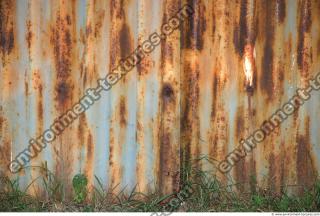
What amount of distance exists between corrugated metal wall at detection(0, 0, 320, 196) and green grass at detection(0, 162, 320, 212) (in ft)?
0.28

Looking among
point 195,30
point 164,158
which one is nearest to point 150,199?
point 164,158

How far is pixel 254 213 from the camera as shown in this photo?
4.23 m

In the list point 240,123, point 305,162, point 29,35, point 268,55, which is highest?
point 29,35

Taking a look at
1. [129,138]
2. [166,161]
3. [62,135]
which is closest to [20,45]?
[62,135]

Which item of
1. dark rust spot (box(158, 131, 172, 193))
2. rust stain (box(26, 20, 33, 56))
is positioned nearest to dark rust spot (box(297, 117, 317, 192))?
dark rust spot (box(158, 131, 172, 193))

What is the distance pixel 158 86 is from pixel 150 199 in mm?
901

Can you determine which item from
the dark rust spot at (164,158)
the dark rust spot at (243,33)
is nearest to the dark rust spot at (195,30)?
the dark rust spot at (243,33)

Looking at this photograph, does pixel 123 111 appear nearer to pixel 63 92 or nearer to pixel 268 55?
pixel 63 92

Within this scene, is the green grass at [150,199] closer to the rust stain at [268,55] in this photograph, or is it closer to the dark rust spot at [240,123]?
the dark rust spot at [240,123]

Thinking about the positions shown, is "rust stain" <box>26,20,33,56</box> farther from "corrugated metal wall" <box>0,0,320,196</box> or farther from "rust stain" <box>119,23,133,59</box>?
"rust stain" <box>119,23,133,59</box>

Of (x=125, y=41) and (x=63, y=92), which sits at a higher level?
(x=125, y=41)

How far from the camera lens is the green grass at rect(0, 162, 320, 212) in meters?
4.43

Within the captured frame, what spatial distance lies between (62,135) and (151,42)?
103 cm

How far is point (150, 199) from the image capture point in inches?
176
